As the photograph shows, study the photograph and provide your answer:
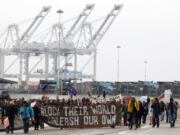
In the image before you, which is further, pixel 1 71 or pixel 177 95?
pixel 1 71

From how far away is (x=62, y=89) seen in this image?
76.9 metres

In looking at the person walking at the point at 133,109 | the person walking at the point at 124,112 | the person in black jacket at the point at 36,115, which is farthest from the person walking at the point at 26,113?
the person walking at the point at 124,112

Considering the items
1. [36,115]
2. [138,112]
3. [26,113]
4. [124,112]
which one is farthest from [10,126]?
[124,112]

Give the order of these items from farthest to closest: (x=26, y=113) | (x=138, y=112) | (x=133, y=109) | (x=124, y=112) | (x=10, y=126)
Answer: (x=124, y=112) < (x=138, y=112) < (x=133, y=109) < (x=10, y=126) < (x=26, y=113)

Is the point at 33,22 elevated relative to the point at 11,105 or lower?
elevated

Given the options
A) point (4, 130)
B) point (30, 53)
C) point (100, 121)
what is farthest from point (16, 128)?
point (30, 53)

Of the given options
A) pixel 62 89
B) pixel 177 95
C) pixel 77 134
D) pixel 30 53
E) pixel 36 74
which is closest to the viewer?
pixel 77 134

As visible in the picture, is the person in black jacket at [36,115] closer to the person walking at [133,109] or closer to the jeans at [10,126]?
the jeans at [10,126]

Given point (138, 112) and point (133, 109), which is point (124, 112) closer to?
point (138, 112)

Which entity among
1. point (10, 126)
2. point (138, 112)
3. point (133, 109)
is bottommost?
point (10, 126)

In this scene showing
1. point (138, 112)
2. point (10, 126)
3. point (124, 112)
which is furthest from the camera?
point (124, 112)

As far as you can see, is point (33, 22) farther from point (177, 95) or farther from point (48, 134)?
point (48, 134)

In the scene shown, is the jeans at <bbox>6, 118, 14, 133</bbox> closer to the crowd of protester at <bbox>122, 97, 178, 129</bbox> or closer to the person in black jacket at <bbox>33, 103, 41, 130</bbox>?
the person in black jacket at <bbox>33, 103, 41, 130</bbox>

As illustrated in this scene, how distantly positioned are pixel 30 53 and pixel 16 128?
93301 millimetres
